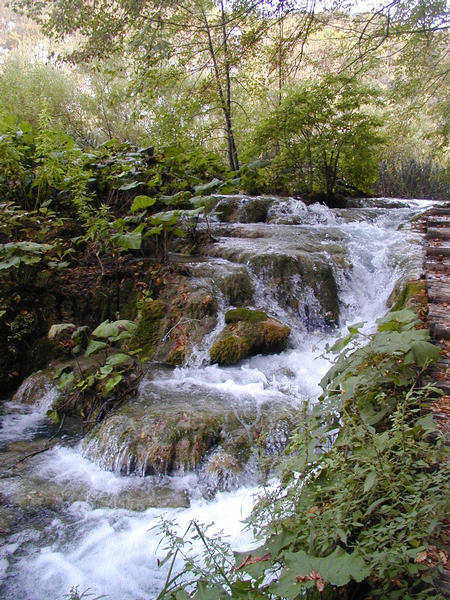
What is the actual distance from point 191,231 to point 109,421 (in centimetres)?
374

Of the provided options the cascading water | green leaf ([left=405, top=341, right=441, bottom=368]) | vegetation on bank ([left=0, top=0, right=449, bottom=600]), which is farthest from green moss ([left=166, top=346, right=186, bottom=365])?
green leaf ([left=405, top=341, right=441, bottom=368])

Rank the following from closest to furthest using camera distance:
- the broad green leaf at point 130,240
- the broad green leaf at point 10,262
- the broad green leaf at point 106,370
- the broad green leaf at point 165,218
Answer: the broad green leaf at point 106,370, the broad green leaf at point 10,262, the broad green leaf at point 130,240, the broad green leaf at point 165,218

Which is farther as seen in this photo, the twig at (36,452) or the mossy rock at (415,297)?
the twig at (36,452)

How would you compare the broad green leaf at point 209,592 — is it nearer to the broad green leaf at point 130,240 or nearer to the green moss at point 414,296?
the green moss at point 414,296

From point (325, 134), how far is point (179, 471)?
8067mm

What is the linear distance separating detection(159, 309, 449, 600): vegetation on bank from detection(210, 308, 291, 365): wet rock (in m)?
2.59

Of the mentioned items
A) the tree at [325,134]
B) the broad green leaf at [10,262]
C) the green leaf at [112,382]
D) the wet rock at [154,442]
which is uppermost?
the tree at [325,134]

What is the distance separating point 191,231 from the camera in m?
6.49

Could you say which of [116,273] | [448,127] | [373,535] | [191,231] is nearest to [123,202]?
[191,231]

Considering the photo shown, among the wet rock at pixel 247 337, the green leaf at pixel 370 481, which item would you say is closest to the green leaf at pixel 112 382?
the wet rock at pixel 247 337

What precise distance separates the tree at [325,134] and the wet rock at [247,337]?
19.1 feet

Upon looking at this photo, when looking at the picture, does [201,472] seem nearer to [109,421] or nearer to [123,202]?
[109,421]

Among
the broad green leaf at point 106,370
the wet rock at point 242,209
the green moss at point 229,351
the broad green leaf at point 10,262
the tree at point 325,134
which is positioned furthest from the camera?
the tree at point 325,134

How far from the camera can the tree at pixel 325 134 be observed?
8.52 meters
